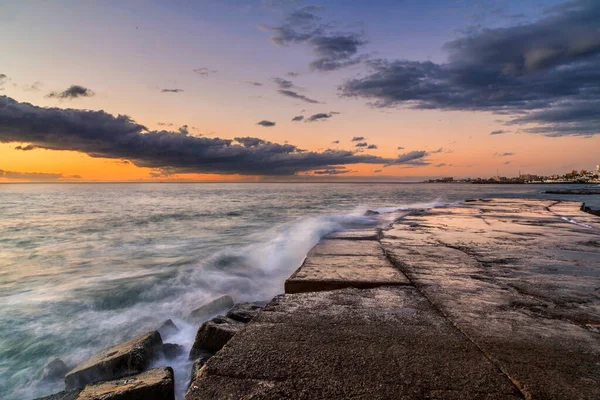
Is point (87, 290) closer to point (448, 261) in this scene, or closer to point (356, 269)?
point (356, 269)

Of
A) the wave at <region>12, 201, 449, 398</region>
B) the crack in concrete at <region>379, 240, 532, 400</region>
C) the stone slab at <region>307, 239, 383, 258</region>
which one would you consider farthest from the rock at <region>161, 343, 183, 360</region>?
the crack in concrete at <region>379, 240, 532, 400</region>

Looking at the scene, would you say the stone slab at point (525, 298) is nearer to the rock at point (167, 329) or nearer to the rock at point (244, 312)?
the rock at point (244, 312)

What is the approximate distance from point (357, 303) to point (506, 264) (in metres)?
2.27

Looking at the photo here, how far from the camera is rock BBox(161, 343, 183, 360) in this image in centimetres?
344

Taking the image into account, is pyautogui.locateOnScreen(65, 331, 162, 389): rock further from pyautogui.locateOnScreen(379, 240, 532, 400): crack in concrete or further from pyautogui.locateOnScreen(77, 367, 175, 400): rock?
pyautogui.locateOnScreen(379, 240, 532, 400): crack in concrete

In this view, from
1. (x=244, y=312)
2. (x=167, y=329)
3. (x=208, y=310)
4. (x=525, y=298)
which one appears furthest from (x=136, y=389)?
(x=525, y=298)

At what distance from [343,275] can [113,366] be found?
2.21m

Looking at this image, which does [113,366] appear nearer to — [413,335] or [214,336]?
[214,336]

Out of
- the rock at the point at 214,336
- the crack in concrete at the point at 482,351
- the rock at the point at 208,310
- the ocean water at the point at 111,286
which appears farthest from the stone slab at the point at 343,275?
the rock at the point at 208,310

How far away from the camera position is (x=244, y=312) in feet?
12.0

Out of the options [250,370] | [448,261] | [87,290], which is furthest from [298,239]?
[250,370]

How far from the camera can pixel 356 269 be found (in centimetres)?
360

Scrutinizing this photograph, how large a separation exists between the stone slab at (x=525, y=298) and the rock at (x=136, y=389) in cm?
205

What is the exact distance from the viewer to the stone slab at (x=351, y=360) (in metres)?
1.47
